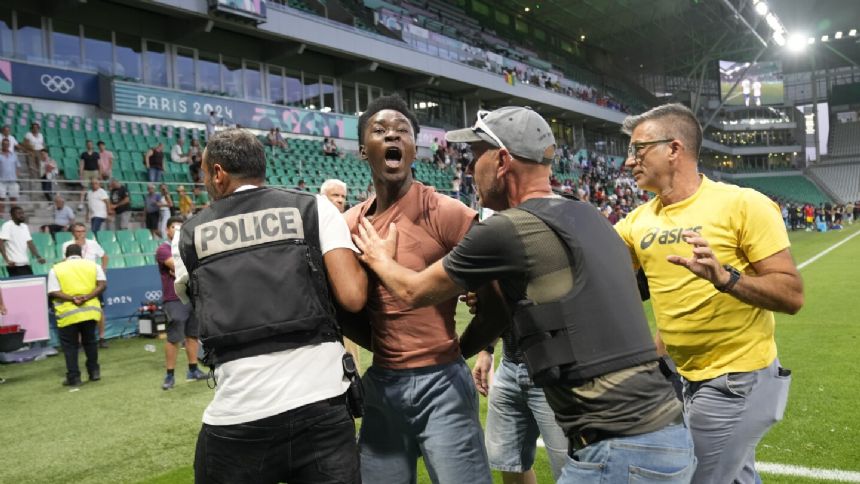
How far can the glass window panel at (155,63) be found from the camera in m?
21.2

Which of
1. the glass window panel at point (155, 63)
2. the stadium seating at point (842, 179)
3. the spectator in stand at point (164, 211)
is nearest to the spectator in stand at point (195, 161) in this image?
the spectator in stand at point (164, 211)

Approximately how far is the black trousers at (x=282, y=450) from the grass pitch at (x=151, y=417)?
230 centimetres

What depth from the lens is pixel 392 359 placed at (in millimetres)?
2631

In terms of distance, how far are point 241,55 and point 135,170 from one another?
9237 millimetres

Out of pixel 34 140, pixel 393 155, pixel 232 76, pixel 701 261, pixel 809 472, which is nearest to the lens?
pixel 701 261

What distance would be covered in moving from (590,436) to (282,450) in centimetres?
113

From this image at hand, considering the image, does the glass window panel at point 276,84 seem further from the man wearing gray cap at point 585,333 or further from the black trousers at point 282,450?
the man wearing gray cap at point 585,333

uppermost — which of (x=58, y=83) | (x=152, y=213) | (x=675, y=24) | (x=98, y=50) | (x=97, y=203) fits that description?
(x=675, y=24)

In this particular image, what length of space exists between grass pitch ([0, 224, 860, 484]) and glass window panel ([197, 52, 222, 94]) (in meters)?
15.2

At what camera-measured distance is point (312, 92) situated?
26766mm

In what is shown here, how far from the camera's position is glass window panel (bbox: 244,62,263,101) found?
A: 24.4 metres

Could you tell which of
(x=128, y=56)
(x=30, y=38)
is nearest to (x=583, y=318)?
(x=30, y=38)

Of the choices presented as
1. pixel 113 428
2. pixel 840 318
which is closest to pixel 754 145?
pixel 840 318

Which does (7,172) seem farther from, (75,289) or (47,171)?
(75,289)
